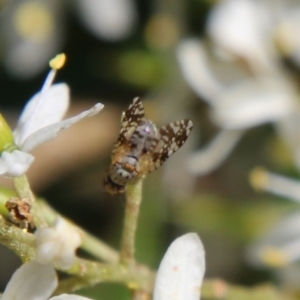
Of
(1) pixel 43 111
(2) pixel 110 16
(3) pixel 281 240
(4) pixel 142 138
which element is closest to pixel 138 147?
(4) pixel 142 138

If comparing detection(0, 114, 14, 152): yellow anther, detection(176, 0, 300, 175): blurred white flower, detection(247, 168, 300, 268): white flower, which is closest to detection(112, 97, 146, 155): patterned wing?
detection(0, 114, 14, 152): yellow anther

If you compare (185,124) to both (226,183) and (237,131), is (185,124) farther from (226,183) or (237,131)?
(226,183)

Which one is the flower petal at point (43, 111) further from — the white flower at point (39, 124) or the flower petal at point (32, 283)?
the flower petal at point (32, 283)

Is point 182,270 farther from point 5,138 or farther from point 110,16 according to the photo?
point 110,16

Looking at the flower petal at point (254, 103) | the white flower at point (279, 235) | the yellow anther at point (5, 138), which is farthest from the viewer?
the flower petal at point (254, 103)

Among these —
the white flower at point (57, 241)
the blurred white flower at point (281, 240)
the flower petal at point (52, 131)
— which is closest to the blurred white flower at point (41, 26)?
the blurred white flower at point (281, 240)
